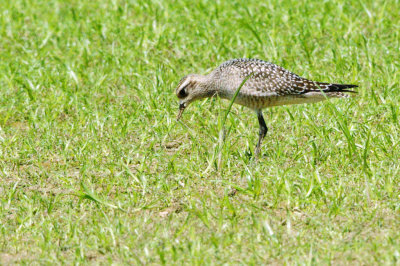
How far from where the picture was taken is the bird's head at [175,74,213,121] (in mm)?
8695

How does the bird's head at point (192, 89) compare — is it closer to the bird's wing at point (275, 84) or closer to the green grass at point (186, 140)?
the green grass at point (186, 140)

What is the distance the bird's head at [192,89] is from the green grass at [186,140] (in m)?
0.35

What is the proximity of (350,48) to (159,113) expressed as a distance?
10.1 feet

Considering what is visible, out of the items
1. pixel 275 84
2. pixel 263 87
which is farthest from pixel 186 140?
pixel 275 84

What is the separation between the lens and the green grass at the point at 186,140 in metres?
6.17

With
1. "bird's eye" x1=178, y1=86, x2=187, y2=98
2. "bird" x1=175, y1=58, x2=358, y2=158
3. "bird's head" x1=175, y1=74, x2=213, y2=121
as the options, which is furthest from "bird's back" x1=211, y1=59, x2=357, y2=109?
"bird's eye" x1=178, y1=86, x2=187, y2=98

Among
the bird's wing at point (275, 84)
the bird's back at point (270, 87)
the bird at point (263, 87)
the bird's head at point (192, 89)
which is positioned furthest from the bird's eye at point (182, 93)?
the bird's wing at point (275, 84)

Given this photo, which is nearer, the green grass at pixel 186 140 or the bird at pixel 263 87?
the green grass at pixel 186 140

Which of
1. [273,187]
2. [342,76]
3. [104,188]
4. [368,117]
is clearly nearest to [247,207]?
[273,187]

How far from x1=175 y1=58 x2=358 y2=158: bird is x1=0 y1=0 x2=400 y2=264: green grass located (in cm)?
33

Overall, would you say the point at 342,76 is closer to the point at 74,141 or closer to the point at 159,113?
the point at 159,113

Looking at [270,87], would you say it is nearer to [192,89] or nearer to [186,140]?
[192,89]

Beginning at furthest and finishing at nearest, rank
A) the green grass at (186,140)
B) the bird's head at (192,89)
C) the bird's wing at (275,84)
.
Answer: the bird's head at (192,89), the bird's wing at (275,84), the green grass at (186,140)

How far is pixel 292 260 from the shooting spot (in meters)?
5.72
